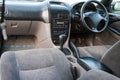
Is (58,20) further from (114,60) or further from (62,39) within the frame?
(114,60)

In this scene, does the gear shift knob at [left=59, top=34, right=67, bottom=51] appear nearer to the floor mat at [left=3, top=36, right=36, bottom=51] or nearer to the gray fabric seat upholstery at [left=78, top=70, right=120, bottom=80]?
the floor mat at [left=3, top=36, right=36, bottom=51]

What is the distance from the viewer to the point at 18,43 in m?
2.89

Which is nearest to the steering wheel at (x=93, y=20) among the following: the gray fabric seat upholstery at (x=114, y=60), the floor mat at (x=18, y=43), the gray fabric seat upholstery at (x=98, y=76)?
the floor mat at (x=18, y=43)

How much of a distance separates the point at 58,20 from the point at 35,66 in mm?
1040

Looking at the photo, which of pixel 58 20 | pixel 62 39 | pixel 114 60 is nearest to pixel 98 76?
pixel 114 60

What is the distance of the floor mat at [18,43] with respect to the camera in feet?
9.39

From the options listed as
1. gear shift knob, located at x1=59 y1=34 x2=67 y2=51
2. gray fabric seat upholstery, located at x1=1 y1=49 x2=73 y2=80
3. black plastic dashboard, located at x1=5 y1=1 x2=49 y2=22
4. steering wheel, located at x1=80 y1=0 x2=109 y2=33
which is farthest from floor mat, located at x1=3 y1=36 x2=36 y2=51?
gray fabric seat upholstery, located at x1=1 y1=49 x2=73 y2=80

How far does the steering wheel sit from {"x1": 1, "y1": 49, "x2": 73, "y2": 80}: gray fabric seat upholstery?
839 millimetres

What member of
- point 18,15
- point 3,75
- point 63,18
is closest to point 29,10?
point 18,15

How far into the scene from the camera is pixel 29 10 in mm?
2594

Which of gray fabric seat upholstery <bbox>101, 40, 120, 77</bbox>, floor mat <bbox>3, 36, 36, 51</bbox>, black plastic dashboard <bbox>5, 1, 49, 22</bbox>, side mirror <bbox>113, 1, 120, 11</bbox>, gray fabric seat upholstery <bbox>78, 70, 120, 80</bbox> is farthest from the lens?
side mirror <bbox>113, 1, 120, 11</bbox>

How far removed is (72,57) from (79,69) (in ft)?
2.00

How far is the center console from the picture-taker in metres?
2.58

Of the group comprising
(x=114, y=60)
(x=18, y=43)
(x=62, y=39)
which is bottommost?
(x=18, y=43)
